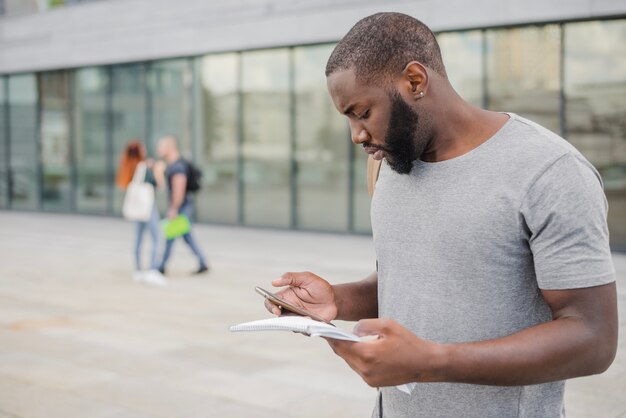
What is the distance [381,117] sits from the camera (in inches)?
64.0

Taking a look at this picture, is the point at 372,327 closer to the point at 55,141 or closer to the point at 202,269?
the point at 202,269

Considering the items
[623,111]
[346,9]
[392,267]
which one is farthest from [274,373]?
[346,9]

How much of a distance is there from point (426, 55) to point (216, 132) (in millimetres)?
15623

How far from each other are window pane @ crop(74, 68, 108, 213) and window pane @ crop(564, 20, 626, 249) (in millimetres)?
11509

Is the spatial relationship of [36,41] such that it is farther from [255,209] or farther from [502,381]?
[502,381]

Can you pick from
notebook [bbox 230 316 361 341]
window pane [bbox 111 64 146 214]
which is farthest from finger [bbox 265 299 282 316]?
window pane [bbox 111 64 146 214]

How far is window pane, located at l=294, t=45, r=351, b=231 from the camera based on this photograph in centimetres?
1509

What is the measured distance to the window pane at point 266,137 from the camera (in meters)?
15.9

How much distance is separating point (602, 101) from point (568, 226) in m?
11.7

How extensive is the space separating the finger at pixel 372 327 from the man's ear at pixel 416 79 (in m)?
0.49

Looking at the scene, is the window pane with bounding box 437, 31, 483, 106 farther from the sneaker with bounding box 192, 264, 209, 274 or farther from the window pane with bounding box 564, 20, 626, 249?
the sneaker with bounding box 192, 264, 209, 274

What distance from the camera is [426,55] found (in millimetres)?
1628

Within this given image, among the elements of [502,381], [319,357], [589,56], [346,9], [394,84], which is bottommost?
[319,357]

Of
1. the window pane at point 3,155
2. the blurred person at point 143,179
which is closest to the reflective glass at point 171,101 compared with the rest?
the window pane at point 3,155
